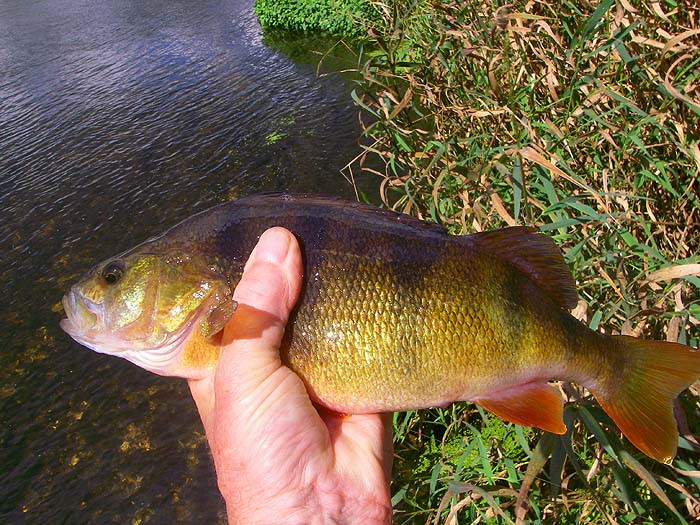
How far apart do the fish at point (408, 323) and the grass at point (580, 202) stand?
510 mm

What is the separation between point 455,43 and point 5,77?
16.0 m

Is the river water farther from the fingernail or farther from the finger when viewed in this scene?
the fingernail

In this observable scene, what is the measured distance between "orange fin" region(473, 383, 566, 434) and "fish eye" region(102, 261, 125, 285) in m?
1.54

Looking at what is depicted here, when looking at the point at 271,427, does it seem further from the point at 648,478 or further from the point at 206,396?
the point at 648,478

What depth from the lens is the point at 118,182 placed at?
34.3ft

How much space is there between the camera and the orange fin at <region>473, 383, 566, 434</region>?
2.13m

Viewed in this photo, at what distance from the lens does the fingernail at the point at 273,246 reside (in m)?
2.10

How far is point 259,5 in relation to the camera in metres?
18.5

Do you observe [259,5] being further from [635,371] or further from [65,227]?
[635,371]

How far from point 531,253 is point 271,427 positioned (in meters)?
1.19

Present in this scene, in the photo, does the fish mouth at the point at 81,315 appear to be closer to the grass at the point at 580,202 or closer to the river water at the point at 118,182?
the grass at the point at 580,202

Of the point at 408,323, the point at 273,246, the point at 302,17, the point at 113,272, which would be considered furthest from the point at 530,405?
the point at 302,17

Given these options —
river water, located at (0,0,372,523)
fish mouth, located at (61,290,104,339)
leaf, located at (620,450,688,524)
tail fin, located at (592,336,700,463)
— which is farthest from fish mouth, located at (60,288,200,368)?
river water, located at (0,0,372,523)

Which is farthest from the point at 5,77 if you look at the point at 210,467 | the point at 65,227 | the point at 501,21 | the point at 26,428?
the point at 501,21
